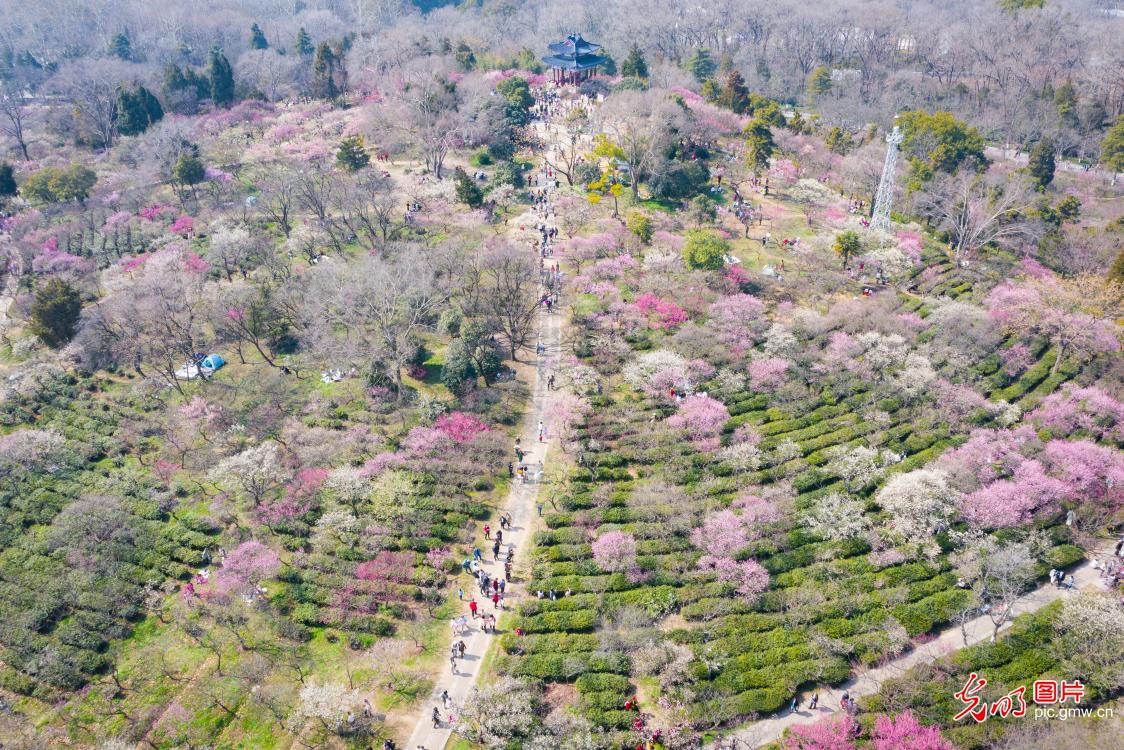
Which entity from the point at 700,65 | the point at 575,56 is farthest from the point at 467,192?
the point at 700,65

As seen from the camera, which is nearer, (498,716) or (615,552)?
(498,716)

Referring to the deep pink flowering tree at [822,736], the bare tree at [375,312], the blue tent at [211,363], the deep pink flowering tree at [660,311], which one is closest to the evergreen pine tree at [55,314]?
the blue tent at [211,363]

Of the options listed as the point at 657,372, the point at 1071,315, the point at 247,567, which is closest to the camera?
the point at 247,567

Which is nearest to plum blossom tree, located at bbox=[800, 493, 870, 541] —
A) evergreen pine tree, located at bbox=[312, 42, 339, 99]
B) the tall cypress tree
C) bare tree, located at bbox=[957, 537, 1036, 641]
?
bare tree, located at bbox=[957, 537, 1036, 641]

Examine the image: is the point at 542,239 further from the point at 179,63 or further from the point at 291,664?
the point at 179,63

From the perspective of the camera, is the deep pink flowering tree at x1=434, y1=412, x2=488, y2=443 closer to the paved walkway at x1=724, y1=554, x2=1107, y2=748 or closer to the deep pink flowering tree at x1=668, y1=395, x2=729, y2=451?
the deep pink flowering tree at x1=668, y1=395, x2=729, y2=451

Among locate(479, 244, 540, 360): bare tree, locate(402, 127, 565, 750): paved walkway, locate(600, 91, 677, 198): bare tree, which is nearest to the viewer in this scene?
locate(402, 127, 565, 750): paved walkway

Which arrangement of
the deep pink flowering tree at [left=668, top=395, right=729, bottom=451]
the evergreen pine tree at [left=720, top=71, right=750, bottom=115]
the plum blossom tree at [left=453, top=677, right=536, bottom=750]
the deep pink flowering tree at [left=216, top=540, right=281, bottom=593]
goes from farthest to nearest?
the evergreen pine tree at [left=720, top=71, right=750, bottom=115] → the deep pink flowering tree at [left=668, top=395, right=729, bottom=451] → the deep pink flowering tree at [left=216, top=540, right=281, bottom=593] → the plum blossom tree at [left=453, top=677, right=536, bottom=750]

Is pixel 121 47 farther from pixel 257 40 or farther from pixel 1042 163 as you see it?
pixel 1042 163
